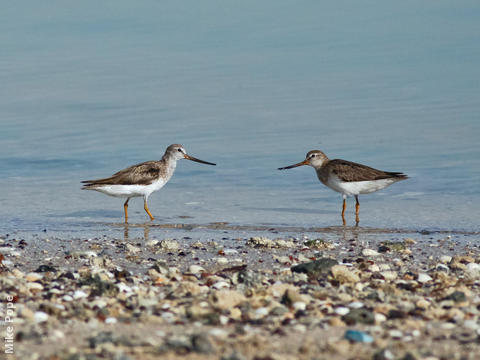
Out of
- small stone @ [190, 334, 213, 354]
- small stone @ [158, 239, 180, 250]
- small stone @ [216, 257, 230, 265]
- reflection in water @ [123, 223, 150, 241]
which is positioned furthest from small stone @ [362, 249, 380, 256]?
small stone @ [190, 334, 213, 354]

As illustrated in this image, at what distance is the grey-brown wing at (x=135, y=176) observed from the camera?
1362cm

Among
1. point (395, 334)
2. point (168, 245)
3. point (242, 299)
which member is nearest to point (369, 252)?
point (168, 245)

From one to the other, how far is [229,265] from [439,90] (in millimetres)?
15776

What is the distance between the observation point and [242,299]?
6.81 meters

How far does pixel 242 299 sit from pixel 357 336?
1247 millimetres

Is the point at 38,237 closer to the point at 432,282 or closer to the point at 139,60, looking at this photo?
the point at 432,282

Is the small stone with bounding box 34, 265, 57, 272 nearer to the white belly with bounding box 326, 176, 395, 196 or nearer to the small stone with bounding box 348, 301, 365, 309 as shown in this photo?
the small stone with bounding box 348, 301, 365, 309

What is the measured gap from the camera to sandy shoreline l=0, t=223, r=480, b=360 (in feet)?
18.5

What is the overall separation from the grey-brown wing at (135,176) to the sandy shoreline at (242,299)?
3.04 meters

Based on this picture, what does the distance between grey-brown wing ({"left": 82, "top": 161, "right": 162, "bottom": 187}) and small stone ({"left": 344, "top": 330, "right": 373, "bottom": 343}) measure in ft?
27.0

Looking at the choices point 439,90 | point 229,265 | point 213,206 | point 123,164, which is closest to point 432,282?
point 229,265

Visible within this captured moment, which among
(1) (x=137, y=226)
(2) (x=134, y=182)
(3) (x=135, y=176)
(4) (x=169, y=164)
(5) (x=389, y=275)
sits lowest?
(5) (x=389, y=275)

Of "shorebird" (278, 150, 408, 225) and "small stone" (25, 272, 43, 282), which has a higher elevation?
"shorebird" (278, 150, 408, 225)

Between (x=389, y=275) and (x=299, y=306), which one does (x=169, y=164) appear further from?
(x=299, y=306)
